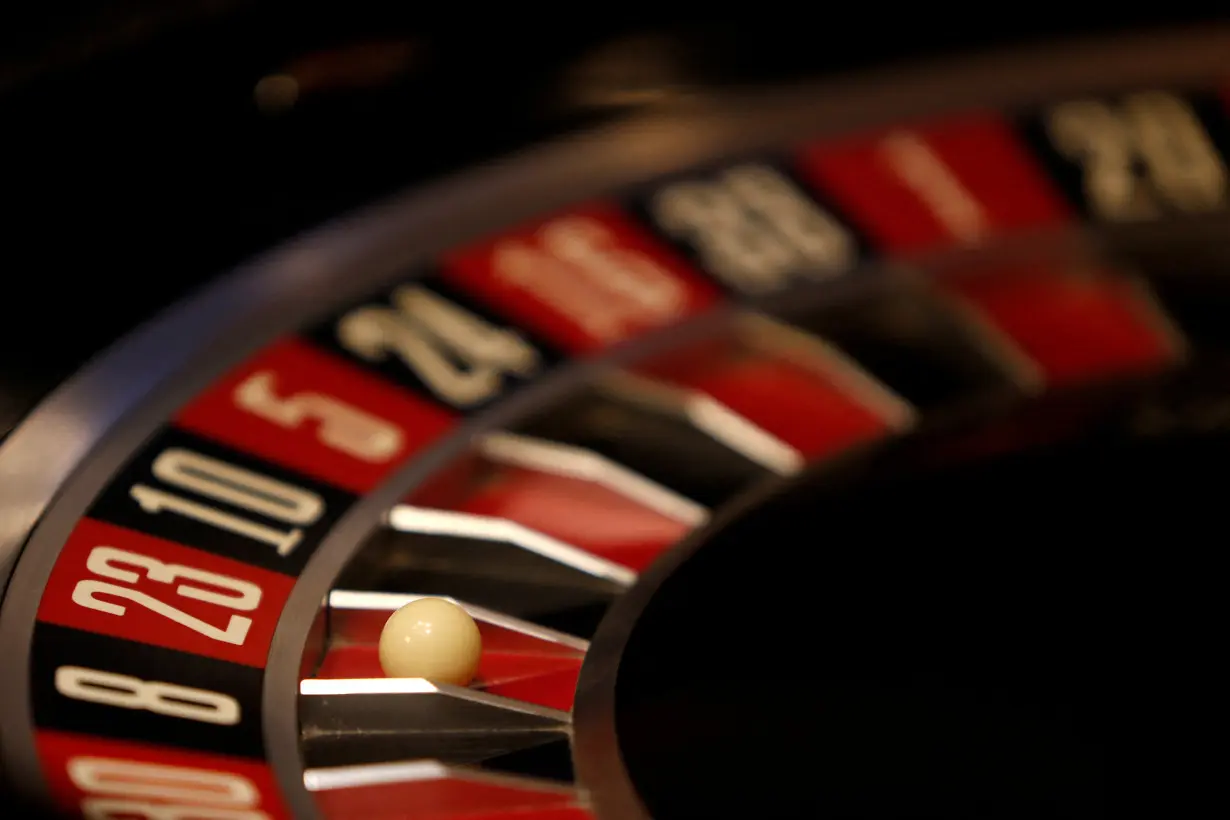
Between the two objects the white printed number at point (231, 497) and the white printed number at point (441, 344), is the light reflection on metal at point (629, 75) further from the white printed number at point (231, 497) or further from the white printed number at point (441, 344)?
the white printed number at point (231, 497)

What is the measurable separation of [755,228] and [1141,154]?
945 millimetres

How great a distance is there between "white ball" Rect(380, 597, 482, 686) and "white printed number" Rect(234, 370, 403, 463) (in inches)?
24.7

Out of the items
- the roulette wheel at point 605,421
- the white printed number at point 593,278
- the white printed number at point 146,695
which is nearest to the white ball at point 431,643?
the roulette wheel at point 605,421

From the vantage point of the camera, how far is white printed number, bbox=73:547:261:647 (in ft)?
6.95

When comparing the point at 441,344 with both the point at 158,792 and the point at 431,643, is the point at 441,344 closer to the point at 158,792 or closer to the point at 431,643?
the point at 431,643

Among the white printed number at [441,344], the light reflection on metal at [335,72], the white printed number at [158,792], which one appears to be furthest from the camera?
the light reflection on metal at [335,72]

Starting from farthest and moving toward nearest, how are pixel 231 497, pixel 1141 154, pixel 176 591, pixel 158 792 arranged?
pixel 1141 154
pixel 231 497
pixel 176 591
pixel 158 792

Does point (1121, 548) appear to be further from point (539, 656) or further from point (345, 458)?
point (345, 458)

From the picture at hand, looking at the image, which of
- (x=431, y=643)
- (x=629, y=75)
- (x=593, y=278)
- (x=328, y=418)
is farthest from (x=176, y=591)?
(x=629, y=75)

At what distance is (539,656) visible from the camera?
7.11 ft

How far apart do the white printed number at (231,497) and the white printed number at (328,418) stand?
16cm

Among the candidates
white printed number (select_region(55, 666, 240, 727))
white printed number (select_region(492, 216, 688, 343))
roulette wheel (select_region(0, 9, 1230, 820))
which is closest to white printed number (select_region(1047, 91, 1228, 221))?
roulette wheel (select_region(0, 9, 1230, 820))

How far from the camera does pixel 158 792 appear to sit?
1.81 meters

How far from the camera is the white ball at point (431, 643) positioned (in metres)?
1.99
